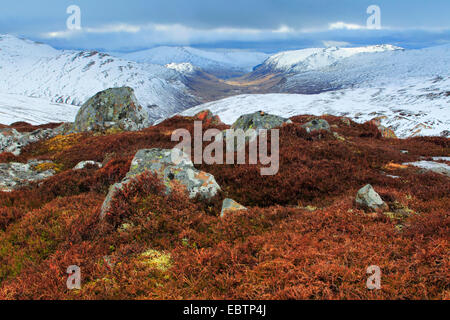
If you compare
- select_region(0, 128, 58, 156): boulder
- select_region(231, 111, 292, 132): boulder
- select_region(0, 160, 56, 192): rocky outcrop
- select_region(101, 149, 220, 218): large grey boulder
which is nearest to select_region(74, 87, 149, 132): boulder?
select_region(0, 128, 58, 156): boulder

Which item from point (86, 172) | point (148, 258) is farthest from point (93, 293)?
point (86, 172)

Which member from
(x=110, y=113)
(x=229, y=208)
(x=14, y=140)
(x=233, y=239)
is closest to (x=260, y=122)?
(x=229, y=208)

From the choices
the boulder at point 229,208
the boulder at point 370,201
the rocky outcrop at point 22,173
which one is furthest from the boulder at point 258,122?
the rocky outcrop at point 22,173

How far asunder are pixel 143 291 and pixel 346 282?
3.76 meters

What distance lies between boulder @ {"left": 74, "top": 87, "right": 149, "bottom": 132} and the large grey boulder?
64.2ft

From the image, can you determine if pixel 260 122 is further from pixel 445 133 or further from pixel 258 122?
pixel 445 133

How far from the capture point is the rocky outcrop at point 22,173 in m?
12.3

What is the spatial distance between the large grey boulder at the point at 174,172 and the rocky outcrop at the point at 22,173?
23.2ft

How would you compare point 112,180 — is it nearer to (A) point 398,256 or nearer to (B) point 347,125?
(A) point 398,256

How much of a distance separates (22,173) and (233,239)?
1373 cm

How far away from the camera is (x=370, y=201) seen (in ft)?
25.6

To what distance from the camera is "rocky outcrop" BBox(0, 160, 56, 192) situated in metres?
12.3

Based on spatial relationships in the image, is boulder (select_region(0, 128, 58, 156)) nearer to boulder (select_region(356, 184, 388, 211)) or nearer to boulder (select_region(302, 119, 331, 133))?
boulder (select_region(302, 119, 331, 133))

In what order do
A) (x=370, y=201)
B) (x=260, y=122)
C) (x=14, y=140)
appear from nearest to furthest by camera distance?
1. (x=370, y=201)
2. (x=260, y=122)
3. (x=14, y=140)
